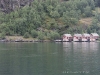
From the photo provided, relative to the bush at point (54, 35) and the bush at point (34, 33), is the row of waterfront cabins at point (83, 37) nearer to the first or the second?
the bush at point (54, 35)

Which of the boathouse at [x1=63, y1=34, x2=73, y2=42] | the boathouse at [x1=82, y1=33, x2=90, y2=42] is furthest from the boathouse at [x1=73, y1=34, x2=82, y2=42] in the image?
the boathouse at [x1=63, y1=34, x2=73, y2=42]

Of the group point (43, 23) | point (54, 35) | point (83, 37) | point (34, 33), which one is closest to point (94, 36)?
point (83, 37)

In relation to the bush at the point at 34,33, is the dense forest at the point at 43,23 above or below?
above

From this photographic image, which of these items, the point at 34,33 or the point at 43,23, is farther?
the point at 43,23

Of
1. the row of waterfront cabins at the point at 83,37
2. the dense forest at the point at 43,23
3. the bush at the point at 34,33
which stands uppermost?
the dense forest at the point at 43,23

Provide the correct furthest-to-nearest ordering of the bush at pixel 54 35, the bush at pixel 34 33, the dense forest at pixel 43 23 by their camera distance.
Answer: the dense forest at pixel 43 23, the bush at pixel 34 33, the bush at pixel 54 35

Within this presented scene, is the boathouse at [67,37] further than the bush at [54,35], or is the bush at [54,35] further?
the boathouse at [67,37]

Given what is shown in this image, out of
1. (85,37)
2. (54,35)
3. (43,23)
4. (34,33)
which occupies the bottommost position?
(85,37)

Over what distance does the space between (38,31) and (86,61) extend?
9947 centimetres

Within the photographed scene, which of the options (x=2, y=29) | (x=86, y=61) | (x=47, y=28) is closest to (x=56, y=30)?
(x=47, y=28)

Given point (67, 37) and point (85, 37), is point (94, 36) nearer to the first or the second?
point (85, 37)

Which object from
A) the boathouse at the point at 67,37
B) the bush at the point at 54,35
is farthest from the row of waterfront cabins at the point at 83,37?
the bush at the point at 54,35

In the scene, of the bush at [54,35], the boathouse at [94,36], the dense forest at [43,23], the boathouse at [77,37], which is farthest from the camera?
the boathouse at [94,36]

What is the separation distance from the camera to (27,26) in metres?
186
